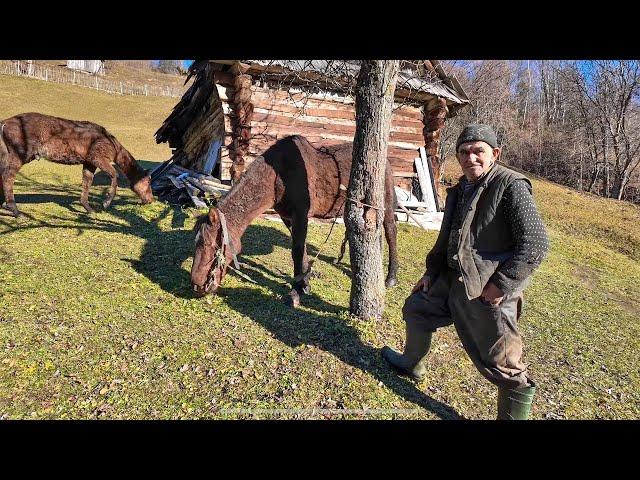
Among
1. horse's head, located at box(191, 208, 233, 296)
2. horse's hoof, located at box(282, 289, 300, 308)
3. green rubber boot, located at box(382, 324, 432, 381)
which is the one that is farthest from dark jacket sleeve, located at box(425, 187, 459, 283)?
horse's head, located at box(191, 208, 233, 296)

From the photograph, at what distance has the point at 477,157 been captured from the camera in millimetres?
2729

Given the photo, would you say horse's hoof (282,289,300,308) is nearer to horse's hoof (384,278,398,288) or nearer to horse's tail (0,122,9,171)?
horse's hoof (384,278,398,288)

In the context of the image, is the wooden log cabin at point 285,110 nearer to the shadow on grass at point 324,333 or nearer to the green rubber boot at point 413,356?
the shadow on grass at point 324,333

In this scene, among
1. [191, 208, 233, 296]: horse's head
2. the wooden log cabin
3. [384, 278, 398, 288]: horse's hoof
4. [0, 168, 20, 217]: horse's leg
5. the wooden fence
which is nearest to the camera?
[191, 208, 233, 296]: horse's head

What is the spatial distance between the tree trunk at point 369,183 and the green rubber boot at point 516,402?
6.09 ft

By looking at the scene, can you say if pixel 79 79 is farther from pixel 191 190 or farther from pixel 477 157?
pixel 477 157

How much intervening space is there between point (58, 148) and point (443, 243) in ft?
29.4

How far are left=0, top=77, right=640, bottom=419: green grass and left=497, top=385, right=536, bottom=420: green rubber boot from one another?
1.44ft

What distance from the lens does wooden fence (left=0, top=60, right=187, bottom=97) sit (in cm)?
4125

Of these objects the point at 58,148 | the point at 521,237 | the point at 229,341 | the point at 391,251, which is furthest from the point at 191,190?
the point at 521,237

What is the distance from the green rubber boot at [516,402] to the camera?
279 centimetres

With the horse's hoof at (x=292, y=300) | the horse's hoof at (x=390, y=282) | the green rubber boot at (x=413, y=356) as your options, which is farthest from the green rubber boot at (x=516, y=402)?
the horse's hoof at (x=390, y=282)
